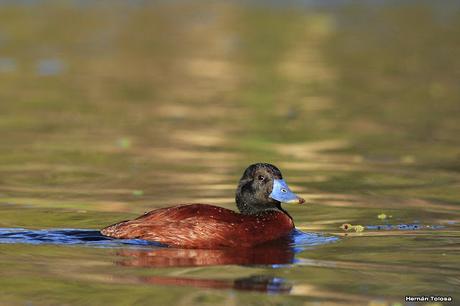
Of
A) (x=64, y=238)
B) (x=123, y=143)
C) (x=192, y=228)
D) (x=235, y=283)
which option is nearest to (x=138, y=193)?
(x=64, y=238)

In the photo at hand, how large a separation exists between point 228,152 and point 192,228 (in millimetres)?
6250

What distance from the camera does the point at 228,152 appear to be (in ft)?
54.2

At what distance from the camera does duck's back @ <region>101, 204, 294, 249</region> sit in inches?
407

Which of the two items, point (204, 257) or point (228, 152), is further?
point (228, 152)

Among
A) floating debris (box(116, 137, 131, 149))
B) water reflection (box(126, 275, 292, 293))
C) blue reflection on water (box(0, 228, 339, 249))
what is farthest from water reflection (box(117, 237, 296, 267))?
floating debris (box(116, 137, 131, 149))

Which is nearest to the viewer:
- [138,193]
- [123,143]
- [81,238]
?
[81,238]

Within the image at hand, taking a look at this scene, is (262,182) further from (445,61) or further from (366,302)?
(445,61)

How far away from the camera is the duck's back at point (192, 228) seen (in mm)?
10328

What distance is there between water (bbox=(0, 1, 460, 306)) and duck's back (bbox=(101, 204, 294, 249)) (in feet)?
0.48

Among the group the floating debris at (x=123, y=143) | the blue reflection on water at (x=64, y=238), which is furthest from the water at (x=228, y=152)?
the floating debris at (x=123, y=143)

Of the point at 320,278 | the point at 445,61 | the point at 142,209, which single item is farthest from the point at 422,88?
the point at 320,278

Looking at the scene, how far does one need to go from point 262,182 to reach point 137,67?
18.5m

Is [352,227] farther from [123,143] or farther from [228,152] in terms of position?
[123,143]

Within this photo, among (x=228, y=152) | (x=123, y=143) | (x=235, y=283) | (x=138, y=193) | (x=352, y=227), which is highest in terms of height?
(x=123, y=143)
